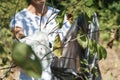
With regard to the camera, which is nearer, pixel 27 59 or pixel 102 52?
pixel 27 59

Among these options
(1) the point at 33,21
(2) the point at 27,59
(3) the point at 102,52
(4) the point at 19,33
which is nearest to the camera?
(2) the point at 27,59

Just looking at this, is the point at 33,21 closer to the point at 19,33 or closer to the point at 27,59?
the point at 19,33

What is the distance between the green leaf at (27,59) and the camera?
0.74 metres

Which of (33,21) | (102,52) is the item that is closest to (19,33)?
(33,21)

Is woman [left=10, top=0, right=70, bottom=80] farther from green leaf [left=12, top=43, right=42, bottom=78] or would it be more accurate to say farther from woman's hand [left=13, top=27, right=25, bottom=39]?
green leaf [left=12, top=43, right=42, bottom=78]

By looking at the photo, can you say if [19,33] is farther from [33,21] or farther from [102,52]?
[102,52]

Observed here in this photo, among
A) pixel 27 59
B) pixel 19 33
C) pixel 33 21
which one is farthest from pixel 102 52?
pixel 33 21

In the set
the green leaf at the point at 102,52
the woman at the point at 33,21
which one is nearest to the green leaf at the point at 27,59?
the green leaf at the point at 102,52

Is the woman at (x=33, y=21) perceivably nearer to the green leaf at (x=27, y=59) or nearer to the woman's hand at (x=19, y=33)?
the woman's hand at (x=19, y=33)

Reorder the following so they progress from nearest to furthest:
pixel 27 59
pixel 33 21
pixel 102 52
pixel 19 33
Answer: pixel 27 59 < pixel 102 52 < pixel 19 33 < pixel 33 21

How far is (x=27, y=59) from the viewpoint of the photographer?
0.76 m

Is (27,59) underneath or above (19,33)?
above

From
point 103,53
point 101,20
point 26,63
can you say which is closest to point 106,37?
point 103,53

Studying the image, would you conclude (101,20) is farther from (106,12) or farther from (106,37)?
(106,37)
